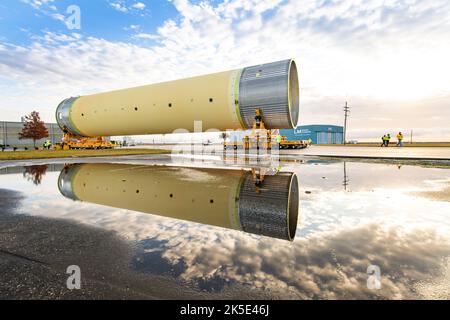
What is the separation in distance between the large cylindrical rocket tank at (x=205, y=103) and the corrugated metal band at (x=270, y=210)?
707 centimetres

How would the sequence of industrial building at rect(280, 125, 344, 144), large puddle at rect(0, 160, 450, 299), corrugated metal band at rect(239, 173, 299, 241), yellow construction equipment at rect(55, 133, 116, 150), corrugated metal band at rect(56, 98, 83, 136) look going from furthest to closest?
industrial building at rect(280, 125, 344, 144), yellow construction equipment at rect(55, 133, 116, 150), corrugated metal band at rect(56, 98, 83, 136), corrugated metal band at rect(239, 173, 299, 241), large puddle at rect(0, 160, 450, 299)

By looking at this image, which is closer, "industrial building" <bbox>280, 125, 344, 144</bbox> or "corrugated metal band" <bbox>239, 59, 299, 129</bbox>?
"corrugated metal band" <bbox>239, 59, 299, 129</bbox>

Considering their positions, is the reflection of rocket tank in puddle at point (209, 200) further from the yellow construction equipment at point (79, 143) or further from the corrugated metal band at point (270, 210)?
the yellow construction equipment at point (79, 143)

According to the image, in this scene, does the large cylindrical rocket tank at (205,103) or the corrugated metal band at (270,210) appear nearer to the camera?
the corrugated metal band at (270,210)

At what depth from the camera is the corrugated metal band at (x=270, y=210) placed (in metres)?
3.02

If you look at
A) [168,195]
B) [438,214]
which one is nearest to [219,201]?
[168,195]

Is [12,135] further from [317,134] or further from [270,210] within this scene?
[317,134]

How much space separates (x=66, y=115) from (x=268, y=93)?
17381 millimetres

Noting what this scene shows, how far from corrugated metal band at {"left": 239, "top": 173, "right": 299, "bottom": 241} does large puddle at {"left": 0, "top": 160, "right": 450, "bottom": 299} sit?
24 mm

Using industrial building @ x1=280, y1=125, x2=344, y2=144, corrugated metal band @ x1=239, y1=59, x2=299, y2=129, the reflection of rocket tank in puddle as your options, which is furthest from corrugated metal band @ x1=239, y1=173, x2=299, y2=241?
industrial building @ x1=280, y1=125, x2=344, y2=144

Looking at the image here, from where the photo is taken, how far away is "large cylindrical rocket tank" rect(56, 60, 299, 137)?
11.7 m

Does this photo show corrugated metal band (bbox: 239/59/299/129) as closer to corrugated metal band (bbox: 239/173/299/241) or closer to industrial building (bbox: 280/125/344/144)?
corrugated metal band (bbox: 239/173/299/241)

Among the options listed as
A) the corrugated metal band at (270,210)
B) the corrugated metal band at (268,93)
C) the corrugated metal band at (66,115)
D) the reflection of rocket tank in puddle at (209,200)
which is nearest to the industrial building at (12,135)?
the corrugated metal band at (66,115)
